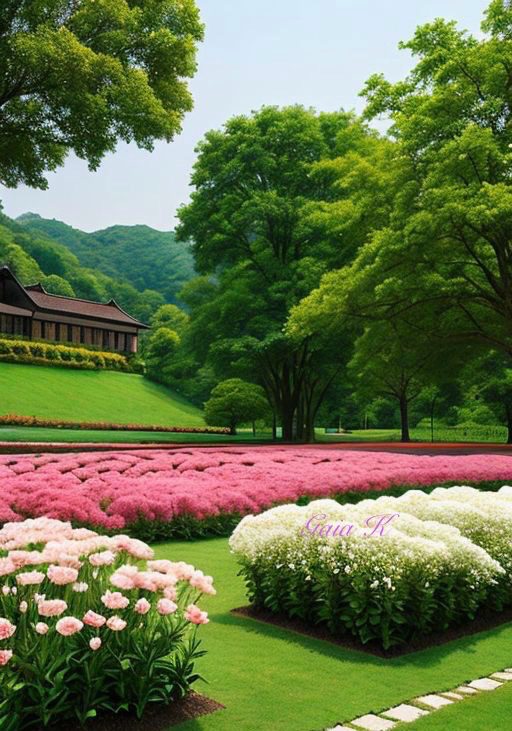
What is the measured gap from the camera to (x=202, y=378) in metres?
54.7

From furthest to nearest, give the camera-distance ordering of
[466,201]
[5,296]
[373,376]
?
[5,296] < [373,376] < [466,201]

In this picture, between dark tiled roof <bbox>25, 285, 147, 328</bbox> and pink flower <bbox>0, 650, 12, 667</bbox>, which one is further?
dark tiled roof <bbox>25, 285, 147, 328</bbox>

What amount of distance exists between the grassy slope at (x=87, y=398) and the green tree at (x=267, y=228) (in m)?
10.3

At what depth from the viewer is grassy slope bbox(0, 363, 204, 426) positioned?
130ft

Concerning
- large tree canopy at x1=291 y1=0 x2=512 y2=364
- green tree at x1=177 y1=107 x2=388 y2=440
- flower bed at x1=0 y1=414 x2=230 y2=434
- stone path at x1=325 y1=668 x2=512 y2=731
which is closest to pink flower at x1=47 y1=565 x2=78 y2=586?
stone path at x1=325 y1=668 x2=512 y2=731

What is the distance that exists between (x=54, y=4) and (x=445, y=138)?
41.0 ft

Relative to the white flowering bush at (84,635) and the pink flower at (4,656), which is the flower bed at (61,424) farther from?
the pink flower at (4,656)

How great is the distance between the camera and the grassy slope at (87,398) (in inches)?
1560

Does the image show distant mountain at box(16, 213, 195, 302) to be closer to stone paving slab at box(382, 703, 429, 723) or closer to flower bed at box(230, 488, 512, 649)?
flower bed at box(230, 488, 512, 649)

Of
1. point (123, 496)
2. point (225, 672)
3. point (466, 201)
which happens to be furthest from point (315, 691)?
point (466, 201)

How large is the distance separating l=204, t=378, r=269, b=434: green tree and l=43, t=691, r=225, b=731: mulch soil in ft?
102

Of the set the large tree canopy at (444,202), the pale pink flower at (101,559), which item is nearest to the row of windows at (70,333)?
the large tree canopy at (444,202)

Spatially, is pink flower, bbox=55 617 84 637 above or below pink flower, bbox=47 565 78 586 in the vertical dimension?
below

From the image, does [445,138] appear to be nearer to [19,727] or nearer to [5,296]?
[19,727]
